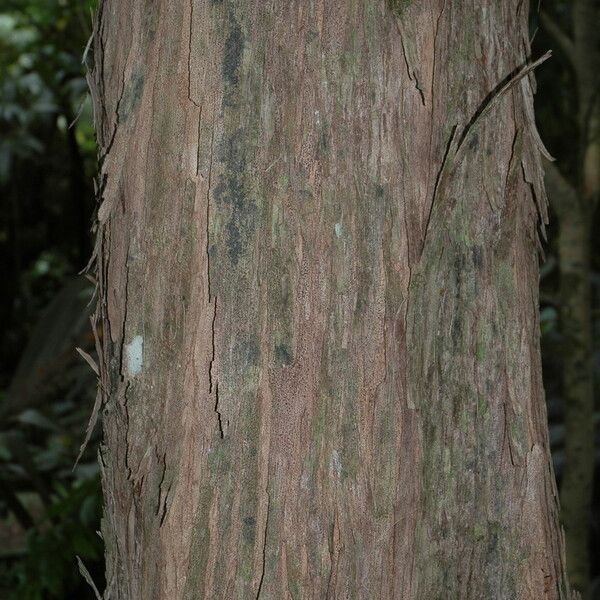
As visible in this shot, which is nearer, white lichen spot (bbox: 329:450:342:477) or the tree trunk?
white lichen spot (bbox: 329:450:342:477)

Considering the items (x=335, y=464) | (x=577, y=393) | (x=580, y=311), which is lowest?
(x=577, y=393)

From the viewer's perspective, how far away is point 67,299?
4.55 m

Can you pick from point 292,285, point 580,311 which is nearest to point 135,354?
point 292,285

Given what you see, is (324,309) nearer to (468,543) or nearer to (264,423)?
(264,423)

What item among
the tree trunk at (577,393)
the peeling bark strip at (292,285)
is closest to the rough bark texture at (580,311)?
the tree trunk at (577,393)

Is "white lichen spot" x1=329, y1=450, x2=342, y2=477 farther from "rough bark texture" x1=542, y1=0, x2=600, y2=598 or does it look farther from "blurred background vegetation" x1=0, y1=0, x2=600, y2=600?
"rough bark texture" x1=542, y1=0, x2=600, y2=598

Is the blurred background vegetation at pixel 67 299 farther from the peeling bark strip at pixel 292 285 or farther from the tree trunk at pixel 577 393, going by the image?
the peeling bark strip at pixel 292 285

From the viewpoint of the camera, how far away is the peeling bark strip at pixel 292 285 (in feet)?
3.04

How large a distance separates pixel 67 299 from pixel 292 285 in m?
3.84

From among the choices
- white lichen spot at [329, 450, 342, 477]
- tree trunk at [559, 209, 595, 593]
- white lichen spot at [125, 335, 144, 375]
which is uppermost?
white lichen spot at [125, 335, 144, 375]

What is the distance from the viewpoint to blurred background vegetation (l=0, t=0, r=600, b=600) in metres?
2.39

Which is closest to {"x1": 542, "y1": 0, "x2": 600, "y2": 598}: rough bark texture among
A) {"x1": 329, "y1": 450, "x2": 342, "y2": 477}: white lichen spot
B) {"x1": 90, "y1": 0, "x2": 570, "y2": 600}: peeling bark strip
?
{"x1": 90, "y1": 0, "x2": 570, "y2": 600}: peeling bark strip

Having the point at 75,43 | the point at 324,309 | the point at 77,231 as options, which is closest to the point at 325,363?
the point at 324,309

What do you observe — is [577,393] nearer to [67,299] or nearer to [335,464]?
[335,464]
